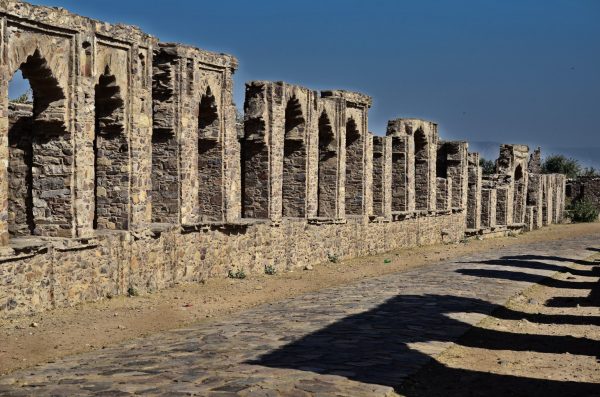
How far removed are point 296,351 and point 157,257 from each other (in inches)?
Answer: 265

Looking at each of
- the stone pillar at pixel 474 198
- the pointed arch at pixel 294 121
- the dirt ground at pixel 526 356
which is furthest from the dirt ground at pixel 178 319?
the stone pillar at pixel 474 198

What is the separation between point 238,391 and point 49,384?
1.94 m

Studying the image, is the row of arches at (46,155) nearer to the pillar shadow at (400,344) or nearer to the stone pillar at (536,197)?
the pillar shadow at (400,344)

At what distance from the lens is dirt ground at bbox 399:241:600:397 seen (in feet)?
28.6

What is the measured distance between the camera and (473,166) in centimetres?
3603

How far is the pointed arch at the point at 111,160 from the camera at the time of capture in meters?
15.7

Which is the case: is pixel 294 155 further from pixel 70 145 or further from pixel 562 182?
pixel 562 182

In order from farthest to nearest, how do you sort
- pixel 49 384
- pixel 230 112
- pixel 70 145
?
pixel 230 112 < pixel 70 145 < pixel 49 384

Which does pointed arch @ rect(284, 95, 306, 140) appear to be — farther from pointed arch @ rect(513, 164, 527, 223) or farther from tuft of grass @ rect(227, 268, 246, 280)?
pointed arch @ rect(513, 164, 527, 223)

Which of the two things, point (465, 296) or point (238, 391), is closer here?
point (238, 391)

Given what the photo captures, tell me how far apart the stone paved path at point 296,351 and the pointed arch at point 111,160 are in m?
3.33

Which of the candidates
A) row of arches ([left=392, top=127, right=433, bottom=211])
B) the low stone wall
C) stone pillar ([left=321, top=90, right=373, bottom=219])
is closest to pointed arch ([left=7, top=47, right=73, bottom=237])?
the low stone wall

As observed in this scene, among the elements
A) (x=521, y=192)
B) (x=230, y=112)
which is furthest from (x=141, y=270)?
(x=521, y=192)

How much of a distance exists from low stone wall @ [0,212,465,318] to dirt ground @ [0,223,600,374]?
0.86ft
